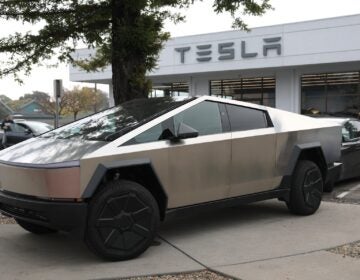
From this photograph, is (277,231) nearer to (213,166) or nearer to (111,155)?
(213,166)

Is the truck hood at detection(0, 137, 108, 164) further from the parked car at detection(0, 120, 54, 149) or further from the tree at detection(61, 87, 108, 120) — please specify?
the tree at detection(61, 87, 108, 120)

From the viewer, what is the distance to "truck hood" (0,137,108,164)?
4.91 m

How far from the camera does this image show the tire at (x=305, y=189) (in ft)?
22.3

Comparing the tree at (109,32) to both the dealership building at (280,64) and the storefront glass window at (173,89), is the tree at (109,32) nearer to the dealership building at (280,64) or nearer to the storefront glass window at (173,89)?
the dealership building at (280,64)

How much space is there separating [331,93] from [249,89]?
14.0 ft

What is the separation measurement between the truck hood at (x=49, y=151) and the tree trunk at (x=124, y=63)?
2.70m

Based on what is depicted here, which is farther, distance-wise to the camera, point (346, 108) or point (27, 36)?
point (346, 108)

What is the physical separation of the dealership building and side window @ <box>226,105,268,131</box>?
1559 cm

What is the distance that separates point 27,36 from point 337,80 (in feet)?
60.4

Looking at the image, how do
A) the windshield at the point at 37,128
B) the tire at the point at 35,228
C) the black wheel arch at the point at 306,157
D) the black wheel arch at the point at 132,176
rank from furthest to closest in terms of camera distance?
the windshield at the point at 37,128, the black wheel arch at the point at 306,157, the tire at the point at 35,228, the black wheel arch at the point at 132,176

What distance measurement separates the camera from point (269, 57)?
22766 millimetres

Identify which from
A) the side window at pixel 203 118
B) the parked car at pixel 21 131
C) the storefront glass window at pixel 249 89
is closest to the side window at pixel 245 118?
the side window at pixel 203 118

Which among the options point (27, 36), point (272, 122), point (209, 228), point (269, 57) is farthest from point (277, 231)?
point (269, 57)

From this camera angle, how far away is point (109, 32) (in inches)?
335
